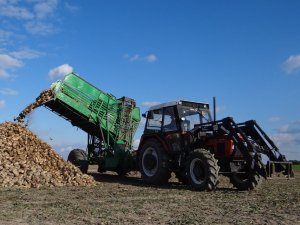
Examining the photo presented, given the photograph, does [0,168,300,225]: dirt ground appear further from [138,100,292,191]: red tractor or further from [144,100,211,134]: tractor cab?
[144,100,211,134]: tractor cab

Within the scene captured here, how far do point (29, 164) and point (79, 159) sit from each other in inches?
187

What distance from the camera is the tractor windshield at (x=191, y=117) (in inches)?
524

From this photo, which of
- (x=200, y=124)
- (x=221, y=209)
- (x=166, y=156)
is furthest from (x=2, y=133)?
(x=221, y=209)

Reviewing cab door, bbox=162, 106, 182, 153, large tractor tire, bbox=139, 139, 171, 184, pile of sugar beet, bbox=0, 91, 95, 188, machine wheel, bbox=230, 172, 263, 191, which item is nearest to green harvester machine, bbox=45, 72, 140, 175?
large tractor tire, bbox=139, 139, 171, 184

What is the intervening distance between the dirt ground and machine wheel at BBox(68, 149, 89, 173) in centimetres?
515

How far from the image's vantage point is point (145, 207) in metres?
8.58

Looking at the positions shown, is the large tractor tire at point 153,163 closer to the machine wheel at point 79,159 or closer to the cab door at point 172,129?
the cab door at point 172,129

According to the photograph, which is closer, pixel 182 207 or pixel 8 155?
pixel 182 207

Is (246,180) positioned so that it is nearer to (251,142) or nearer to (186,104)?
(251,142)

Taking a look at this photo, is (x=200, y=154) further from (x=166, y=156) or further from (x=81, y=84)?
(x=81, y=84)

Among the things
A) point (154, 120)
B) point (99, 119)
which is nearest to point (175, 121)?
point (154, 120)

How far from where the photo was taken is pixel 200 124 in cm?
1295

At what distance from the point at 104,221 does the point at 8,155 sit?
6792 mm

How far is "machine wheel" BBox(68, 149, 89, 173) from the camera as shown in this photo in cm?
1686
